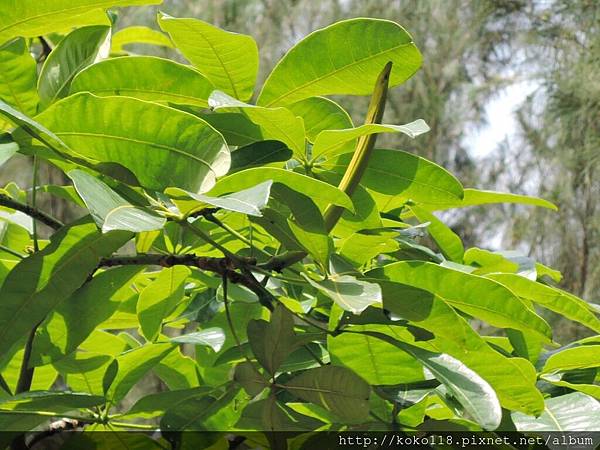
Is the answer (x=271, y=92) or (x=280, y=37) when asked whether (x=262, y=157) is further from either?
(x=280, y=37)

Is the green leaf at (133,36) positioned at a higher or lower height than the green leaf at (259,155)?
higher

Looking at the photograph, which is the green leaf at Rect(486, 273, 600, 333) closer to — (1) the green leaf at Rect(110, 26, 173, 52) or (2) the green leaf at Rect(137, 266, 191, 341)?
(2) the green leaf at Rect(137, 266, 191, 341)

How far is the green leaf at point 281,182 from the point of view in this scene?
0.22 m

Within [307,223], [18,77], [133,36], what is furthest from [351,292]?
[133,36]

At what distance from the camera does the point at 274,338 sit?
239 mm

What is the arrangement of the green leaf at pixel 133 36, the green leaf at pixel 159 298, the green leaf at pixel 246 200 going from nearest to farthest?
the green leaf at pixel 246 200 → the green leaf at pixel 159 298 → the green leaf at pixel 133 36

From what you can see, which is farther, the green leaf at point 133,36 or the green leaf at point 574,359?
the green leaf at point 133,36

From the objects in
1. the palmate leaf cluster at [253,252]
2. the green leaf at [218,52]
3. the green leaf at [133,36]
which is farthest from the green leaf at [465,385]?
the green leaf at [133,36]

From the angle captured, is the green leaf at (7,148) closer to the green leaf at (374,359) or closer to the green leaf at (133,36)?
the green leaf at (374,359)

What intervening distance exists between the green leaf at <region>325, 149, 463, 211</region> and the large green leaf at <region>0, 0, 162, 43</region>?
0.10 m

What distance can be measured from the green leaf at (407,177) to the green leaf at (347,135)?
1 centimetres

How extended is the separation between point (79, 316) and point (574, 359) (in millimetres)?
173

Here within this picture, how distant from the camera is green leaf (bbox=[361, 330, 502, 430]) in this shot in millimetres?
207

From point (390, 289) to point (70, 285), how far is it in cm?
9
